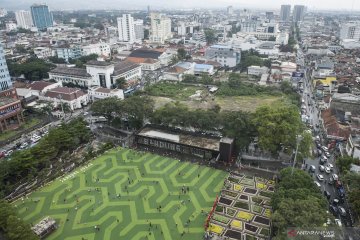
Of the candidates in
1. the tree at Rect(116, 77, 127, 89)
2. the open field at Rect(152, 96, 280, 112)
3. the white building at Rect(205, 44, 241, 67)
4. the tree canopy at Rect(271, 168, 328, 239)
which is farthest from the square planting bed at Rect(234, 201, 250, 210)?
the white building at Rect(205, 44, 241, 67)

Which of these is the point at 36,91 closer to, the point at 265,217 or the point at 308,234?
the point at 265,217

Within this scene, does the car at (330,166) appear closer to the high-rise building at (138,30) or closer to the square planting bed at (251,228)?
the square planting bed at (251,228)

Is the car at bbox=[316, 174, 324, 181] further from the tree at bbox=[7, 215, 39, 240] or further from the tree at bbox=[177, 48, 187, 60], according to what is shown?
the tree at bbox=[177, 48, 187, 60]

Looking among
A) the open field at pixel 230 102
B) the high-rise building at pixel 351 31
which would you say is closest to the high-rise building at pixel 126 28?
the open field at pixel 230 102

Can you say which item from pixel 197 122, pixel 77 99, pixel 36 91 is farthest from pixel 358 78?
pixel 36 91

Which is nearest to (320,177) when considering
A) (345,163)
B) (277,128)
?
(345,163)

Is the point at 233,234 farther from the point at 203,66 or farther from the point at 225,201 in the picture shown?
the point at 203,66
